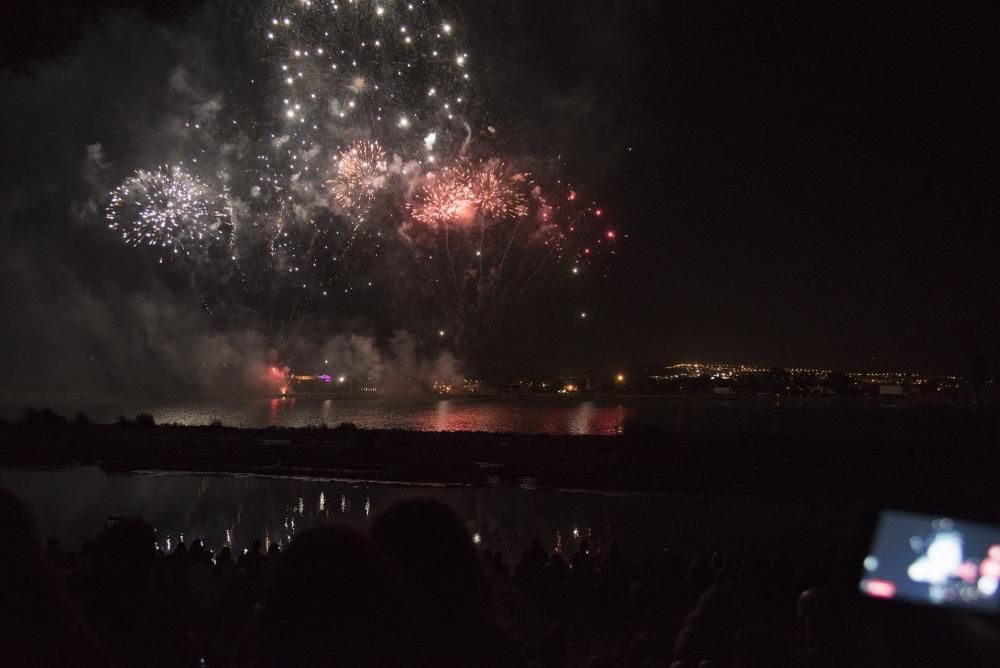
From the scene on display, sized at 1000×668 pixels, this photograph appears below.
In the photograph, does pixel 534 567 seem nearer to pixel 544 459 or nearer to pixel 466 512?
pixel 466 512

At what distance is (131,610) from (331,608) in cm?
98

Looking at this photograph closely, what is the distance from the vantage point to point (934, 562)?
131 cm

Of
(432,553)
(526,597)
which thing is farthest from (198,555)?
(432,553)

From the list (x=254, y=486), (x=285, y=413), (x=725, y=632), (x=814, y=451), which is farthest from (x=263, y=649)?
(x=285, y=413)

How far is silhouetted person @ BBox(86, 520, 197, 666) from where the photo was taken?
6.64 feet

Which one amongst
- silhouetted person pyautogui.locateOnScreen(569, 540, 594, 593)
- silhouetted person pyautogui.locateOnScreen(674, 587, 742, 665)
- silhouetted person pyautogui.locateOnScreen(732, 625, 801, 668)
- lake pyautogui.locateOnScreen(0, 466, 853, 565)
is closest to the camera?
silhouetted person pyautogui.locateOnScreen(732, 625, 801, 668)

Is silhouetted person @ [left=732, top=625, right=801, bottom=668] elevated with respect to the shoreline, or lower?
elevated

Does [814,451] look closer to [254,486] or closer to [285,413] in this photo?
[254,486]

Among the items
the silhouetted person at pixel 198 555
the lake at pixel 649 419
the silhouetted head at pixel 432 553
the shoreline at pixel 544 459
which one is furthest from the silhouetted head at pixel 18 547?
the lake at pixel 649 419

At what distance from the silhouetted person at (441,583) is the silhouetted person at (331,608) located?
→ 19 centimetres

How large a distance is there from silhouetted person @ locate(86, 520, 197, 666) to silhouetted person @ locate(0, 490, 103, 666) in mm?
612

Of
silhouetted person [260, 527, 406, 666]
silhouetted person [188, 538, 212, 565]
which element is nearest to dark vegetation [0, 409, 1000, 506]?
silhouetted person [188, 538, 212, 565]

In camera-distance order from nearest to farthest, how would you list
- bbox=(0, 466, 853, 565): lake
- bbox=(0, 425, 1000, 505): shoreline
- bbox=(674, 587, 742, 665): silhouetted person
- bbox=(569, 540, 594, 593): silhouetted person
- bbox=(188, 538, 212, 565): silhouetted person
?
1. bbox=(674, 587, 742, 665): silhouetted person
2. bbox=(569, 540, 594, 593): silhouetted person
3. bbox=(188, 538, 212, 565): silhouetted person
4. bbox=(0, 466, 853, 565): lake
5. bbox=(0, 425, 1000, 505): shoreline

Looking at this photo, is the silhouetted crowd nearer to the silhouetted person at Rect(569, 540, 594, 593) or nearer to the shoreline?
the silhouetted person at Rect(569, 540, 594, 593)
